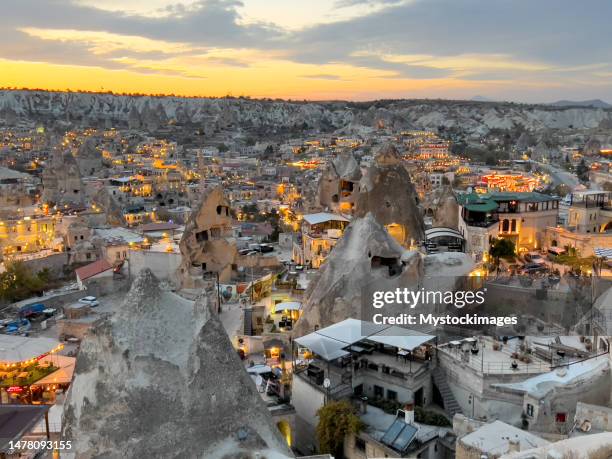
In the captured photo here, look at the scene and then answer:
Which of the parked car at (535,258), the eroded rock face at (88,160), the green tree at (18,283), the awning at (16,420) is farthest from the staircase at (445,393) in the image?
the eroded rock face at (88,160)

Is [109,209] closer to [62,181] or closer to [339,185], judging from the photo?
[62,181]

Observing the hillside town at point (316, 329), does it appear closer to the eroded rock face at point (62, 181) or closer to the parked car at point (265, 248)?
the parked car at point (265, 248)

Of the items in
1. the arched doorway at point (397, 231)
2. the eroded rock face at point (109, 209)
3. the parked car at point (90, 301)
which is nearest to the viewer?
the parked car at point (90, 301)

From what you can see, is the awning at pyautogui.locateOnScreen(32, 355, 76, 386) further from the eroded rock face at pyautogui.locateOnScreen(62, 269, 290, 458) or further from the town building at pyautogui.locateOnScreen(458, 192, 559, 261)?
the town building at pyautogui.locateOnScreen(458, 192, 559, 261)

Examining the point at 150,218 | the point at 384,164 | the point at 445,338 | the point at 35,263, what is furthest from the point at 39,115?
the point at 445,338

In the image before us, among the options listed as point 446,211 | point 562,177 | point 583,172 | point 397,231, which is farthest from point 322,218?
point 583,172

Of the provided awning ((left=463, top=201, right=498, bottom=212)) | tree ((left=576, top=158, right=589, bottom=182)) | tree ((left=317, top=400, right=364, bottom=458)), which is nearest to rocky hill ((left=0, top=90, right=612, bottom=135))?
tree ((left=576, top=158, right=589, bottom=182))
